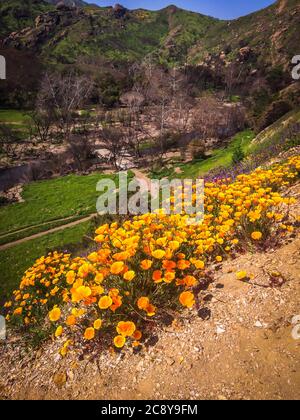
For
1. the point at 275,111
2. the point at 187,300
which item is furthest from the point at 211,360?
the point at 275,111

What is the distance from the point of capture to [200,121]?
43.5 m

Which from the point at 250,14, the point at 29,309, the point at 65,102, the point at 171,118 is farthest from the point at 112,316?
the point at 250,14

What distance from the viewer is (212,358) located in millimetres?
2984

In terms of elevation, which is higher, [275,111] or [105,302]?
[275,111]

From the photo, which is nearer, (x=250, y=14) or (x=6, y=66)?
(x=6, y=66)

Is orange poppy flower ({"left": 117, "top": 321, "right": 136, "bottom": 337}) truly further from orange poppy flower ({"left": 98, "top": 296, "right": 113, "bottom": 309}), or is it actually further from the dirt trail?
the dirt trail

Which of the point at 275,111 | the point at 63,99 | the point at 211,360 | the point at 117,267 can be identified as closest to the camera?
the point at 211,360

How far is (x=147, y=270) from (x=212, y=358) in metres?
1.27

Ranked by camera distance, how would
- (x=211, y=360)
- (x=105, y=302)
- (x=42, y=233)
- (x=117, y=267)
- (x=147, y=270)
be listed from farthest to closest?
(x=42, y=233) < (x=147, y=270) < (x=117, y=267) < (x=105, y=302) < (x=211, y=360)

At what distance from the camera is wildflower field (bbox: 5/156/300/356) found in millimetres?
3314

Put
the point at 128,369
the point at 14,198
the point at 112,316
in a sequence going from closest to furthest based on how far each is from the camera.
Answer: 1. the point at 128,369
2. the point at 112,316
3. the point at 14,198

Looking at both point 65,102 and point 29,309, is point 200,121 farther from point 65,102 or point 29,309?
point 29,309

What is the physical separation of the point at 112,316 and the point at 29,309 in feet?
8.29

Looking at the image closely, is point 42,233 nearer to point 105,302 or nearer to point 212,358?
point 105,302
